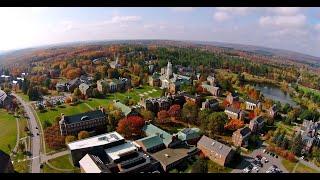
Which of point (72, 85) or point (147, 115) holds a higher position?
point (72, 85)

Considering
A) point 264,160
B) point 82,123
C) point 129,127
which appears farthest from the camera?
point 82,123

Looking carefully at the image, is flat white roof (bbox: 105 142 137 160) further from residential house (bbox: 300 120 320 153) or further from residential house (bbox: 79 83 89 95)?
residential house (bbox: 79 83 89 95)

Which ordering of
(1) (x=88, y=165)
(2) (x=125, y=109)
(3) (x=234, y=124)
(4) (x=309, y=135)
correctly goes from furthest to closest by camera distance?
1. (2) (x=125, y=109)
2. (3) (x=234, y=124)
3. (4) (x=309, y=135)
4. (1) (x=88, y=165)

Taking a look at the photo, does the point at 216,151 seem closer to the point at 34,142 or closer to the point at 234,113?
the point at 234,113

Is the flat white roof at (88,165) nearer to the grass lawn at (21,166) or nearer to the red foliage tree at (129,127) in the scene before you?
the grass lawn at (21,166)

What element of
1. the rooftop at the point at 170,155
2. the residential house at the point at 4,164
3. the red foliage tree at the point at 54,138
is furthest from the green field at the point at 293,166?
the residential house at the point at 4,164

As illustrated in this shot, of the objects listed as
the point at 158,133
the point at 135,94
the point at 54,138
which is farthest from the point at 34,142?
the point at 135,94

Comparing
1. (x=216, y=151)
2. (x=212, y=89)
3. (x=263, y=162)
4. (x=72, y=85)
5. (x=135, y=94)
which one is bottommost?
(x=263, y=162)
